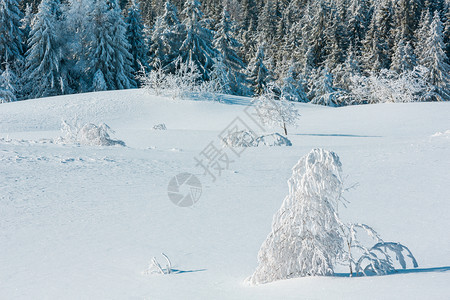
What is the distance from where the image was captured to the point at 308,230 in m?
3.90

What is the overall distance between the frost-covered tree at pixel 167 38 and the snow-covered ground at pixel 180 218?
25970mm

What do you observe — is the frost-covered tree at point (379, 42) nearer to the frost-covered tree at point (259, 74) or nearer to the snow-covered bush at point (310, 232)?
the frost-covered tree at point (259, 74)

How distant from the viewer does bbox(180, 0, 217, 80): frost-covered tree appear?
35.8m

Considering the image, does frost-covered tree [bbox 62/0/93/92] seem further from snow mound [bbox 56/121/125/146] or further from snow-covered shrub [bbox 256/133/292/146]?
snow-covered shrub [bbox 256/133/292/146]

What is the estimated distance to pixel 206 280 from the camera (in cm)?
405

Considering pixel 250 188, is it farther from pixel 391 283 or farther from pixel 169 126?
pixel 169 126

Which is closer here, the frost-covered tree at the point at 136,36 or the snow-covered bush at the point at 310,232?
the snow-covered bush at the point at 310,232

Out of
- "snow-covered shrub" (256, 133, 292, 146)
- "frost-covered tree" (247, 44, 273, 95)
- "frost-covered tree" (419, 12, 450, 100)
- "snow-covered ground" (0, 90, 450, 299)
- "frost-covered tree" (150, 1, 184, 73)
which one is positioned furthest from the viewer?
"frost-covered tree" (419, 12, 450, 100)

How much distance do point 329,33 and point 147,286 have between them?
56337 millimetres

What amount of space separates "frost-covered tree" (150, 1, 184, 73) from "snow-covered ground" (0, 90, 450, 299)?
2597 centimetres

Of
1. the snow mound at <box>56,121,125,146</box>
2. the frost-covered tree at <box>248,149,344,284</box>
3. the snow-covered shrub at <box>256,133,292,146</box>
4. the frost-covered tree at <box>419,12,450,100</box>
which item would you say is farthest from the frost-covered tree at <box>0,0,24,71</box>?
the frost-covered tree at <box>419,12,450,100</box>

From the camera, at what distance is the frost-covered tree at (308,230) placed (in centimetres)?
386

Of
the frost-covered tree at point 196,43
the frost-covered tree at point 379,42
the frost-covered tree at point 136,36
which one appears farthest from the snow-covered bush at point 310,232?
the frost-covered tree at point 379,42

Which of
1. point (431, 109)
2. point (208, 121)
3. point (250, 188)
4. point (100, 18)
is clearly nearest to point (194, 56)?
point (100, 18)
